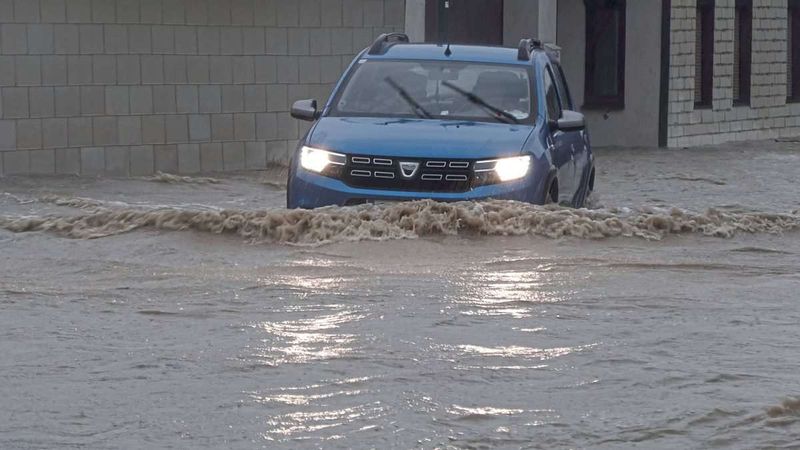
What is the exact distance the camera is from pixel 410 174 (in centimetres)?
1041

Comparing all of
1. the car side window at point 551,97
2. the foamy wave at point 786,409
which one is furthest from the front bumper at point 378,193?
the foamy wave at point 786,409

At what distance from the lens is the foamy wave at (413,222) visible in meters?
10.4

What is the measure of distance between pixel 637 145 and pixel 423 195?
13672 mm

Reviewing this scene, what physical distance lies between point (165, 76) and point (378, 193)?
7139 millimetres

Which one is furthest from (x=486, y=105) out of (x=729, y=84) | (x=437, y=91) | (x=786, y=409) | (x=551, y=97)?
(x=729, y=84)

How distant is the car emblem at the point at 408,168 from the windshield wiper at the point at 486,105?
3.58 feet

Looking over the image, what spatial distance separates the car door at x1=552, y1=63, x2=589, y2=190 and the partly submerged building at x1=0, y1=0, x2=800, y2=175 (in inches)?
213

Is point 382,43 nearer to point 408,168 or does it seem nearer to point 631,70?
point 408,168

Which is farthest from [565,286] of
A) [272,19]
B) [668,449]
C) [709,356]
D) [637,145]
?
[637,145]

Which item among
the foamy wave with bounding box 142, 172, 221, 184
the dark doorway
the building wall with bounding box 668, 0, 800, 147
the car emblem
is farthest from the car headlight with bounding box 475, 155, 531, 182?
the building wall with bounding box 668, 0, 800, 147

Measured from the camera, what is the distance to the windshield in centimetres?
1130

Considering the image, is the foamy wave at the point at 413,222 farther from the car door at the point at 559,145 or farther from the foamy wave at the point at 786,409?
the foamy wave at the point at 786,409

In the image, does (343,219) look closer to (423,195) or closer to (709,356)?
(423,195)

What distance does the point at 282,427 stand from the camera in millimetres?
6145
